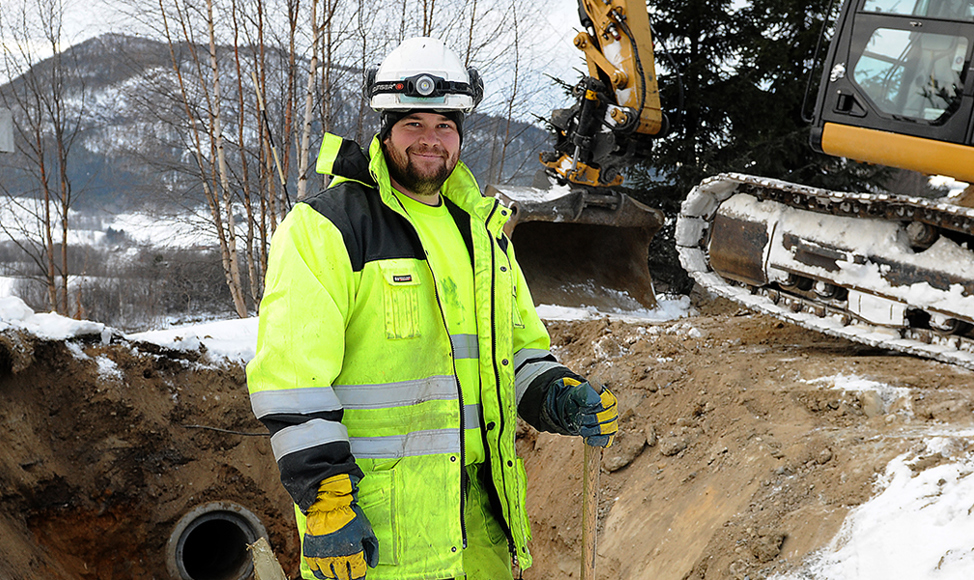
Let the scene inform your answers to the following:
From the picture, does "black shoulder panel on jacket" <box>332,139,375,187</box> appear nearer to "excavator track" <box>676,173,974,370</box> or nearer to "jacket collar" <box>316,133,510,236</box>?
"jacket collar" <box>316,133,510,236</box>

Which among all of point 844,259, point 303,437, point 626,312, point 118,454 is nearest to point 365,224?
point 303,437

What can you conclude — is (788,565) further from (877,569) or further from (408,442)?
(408,442)

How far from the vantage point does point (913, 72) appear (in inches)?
185

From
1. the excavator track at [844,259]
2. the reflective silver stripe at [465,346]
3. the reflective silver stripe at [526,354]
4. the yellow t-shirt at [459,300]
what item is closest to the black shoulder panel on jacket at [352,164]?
the yellow t-shirt at [459,300]

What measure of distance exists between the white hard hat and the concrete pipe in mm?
4131

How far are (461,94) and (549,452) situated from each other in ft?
10.0

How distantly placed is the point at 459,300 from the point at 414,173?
420 millimetres

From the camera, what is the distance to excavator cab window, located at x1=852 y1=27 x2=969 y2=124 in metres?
4.50

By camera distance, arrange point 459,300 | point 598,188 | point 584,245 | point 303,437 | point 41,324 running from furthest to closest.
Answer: point 584,245 → point 598,188 → point 41,324 → point 459,300 → point 303,437

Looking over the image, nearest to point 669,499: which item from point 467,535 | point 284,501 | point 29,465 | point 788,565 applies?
point 788,565

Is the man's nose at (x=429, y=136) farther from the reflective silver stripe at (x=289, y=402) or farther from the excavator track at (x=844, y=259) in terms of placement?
the excavator track at (x=844, y=259)

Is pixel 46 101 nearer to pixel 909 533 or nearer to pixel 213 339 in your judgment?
pixel 213 339

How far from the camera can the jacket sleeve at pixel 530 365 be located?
246 centimetres

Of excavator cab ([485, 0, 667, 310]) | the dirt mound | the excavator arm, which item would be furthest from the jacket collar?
the excavator arm
